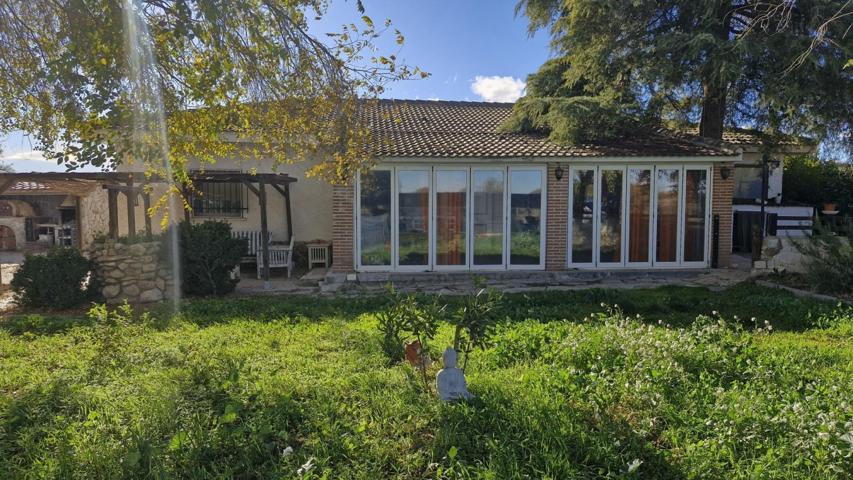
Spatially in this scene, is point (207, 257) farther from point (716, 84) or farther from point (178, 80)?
point (716, 84)

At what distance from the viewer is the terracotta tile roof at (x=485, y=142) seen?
33.8 ft

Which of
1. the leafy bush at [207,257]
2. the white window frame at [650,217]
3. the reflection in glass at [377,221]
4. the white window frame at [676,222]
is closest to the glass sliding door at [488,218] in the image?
the reflection in glass at [377,221]

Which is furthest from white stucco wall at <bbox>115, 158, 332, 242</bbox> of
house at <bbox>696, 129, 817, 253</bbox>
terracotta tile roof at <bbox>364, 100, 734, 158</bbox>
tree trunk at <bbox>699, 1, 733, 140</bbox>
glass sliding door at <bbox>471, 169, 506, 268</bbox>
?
house at <bbox>696, 129, 817, 253</bbox>

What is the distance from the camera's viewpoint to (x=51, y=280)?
801 cm

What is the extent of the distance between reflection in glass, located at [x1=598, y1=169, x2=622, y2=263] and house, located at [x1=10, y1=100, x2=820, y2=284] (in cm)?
2

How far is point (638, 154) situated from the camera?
1037cm

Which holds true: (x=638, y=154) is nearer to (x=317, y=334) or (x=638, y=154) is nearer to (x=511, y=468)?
(x=317, y=334)

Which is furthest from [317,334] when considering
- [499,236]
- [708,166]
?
[708,166]

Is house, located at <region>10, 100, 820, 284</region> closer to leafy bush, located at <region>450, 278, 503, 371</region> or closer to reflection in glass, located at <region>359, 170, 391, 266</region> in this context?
reflection in glass, located at <region>359, 170, 391, 266</region>

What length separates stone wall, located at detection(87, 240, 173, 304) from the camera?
8656mm

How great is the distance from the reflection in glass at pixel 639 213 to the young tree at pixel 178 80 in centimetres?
712

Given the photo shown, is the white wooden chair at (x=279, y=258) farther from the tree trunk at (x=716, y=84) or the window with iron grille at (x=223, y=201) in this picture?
the tree trunk at (x=716, y=84)

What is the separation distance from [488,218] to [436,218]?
3.78ft

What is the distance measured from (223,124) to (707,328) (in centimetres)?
556
